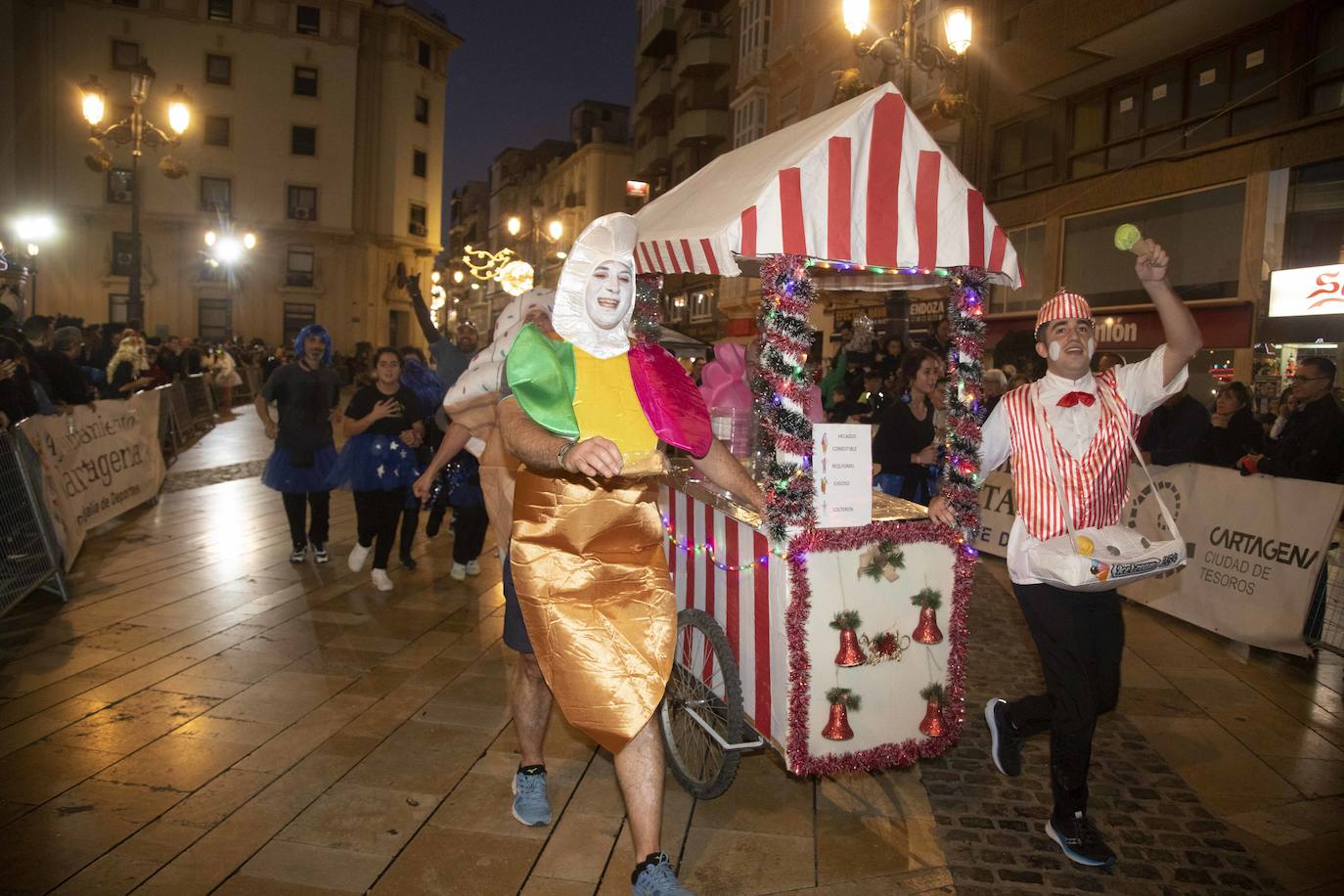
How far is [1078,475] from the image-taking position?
143 inches

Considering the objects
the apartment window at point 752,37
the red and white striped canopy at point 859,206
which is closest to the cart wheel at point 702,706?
the red and white striped canopy at point 859,206

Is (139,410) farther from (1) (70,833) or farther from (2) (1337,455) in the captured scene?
(2) (1337,455)

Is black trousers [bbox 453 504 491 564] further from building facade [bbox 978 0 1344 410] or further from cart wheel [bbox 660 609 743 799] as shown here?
building facade [bbox 978 0 1344 410]

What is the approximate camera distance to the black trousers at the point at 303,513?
25.5 ft

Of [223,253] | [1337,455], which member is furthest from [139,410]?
[223,253]

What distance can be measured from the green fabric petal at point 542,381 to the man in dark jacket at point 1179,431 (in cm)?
621

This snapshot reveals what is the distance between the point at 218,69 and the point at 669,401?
4512 cm

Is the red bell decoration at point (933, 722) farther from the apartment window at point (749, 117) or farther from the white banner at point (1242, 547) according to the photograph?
the apartment window at point (749, 117)

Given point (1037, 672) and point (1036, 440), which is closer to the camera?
point (1036, 440)

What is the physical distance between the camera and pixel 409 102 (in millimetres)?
43562

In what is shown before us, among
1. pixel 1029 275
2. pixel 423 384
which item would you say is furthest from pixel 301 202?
pixel 423 384

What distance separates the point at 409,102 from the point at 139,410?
37.8 metres

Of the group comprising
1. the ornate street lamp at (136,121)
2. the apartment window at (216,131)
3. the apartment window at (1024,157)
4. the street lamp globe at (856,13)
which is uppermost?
the apartment window at (216,131)

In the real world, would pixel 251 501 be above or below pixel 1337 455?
below
